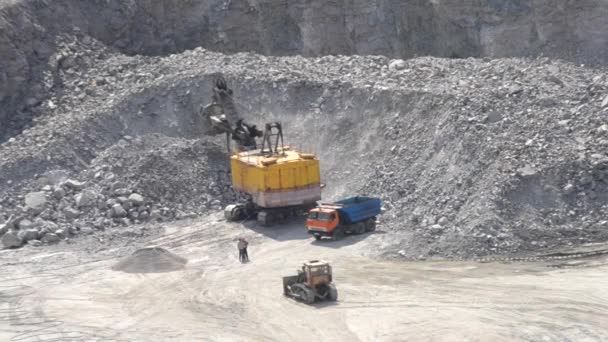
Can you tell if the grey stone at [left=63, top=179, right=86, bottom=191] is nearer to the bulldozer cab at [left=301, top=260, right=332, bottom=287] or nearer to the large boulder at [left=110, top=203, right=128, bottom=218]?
the large boulder at [left=110, top=203, right=128, bottom=218]

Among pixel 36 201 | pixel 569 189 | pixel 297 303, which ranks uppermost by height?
pixel 569 189

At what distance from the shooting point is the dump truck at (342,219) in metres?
26.5

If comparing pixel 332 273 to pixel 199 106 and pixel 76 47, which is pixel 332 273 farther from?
pixel 76 47

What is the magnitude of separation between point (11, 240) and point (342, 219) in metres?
8.50

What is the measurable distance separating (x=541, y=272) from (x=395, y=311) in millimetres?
3677

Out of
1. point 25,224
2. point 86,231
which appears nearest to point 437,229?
point 86,231

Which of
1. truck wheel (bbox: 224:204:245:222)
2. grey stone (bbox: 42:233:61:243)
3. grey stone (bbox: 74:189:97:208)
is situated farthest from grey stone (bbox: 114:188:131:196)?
truck wheel (bbox: 224:204:245:222)

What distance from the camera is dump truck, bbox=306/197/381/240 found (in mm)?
26453

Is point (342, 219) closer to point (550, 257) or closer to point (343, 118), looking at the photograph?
point (550, 257)

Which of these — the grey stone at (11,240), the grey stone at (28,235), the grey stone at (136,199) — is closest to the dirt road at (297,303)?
the grey stone at (11,240)

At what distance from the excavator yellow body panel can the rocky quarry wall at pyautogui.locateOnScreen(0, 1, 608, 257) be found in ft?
5.59

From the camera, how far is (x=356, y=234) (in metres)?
26.9

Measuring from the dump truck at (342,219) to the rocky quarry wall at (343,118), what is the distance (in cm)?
66

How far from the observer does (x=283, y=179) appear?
92.0 ft
